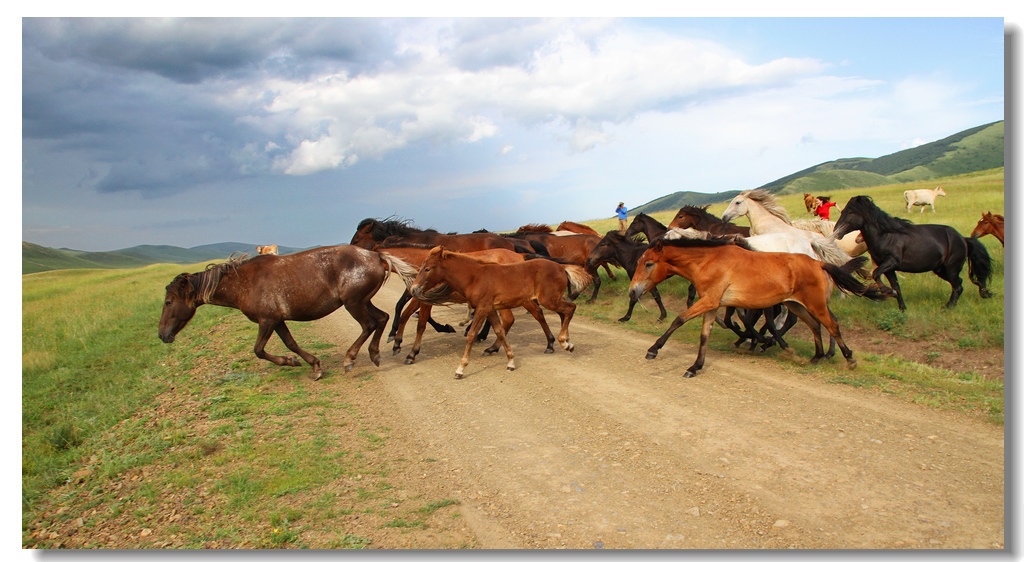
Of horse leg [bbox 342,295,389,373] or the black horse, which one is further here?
the black horse

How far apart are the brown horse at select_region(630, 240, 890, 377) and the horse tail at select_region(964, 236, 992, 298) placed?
470 centimetres

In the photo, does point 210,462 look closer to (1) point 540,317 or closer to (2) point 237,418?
(2) point 237,418

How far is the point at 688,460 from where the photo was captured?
18.2 ft

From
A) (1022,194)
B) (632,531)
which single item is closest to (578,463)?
(632,531)

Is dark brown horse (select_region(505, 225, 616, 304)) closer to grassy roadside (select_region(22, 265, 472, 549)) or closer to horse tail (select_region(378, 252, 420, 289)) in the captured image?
horse tail (select_region(378, 252, 420, 289))

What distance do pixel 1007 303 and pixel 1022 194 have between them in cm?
81

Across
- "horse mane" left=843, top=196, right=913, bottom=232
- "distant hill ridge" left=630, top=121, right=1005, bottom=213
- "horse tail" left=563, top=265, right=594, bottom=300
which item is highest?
"distant hill ridge" left=630, top=121, right=1005, bottom=213

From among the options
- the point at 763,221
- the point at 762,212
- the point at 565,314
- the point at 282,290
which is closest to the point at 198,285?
the point at 282,290

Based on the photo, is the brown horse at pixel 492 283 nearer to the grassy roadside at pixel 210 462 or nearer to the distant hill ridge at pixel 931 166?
the grassy roadside at pixel 210 462

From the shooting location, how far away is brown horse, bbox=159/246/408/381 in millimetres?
9125

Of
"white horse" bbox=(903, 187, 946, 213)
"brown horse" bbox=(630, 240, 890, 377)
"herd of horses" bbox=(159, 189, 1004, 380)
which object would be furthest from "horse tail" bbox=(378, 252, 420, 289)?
"white horse" bbox=(903, 187, 946, 213)

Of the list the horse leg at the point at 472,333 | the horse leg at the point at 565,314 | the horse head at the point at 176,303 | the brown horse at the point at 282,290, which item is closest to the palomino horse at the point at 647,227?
the horse leg at the point at 565,314

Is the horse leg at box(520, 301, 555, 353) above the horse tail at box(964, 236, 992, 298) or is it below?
below

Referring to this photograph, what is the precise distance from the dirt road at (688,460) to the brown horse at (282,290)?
149 centimetres
